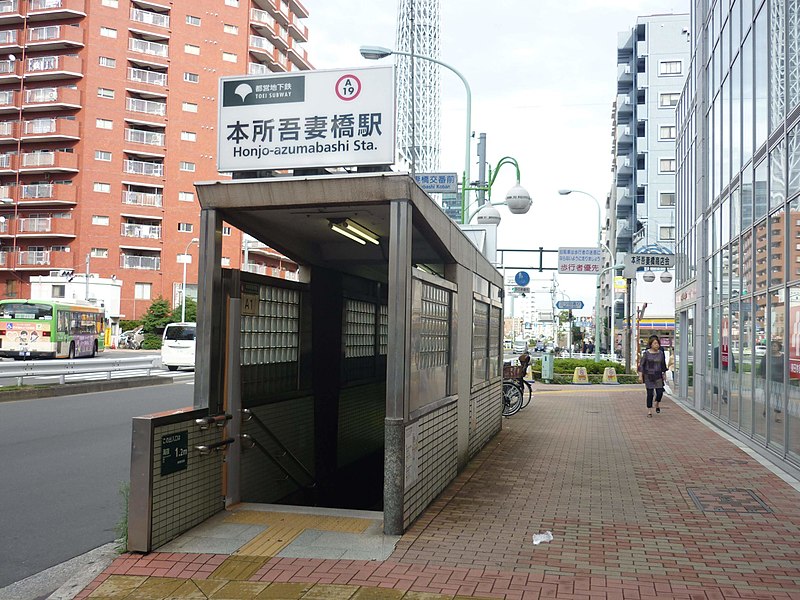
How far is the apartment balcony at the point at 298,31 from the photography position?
69625 millimetres

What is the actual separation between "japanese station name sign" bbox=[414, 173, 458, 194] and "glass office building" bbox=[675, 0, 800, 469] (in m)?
5.47

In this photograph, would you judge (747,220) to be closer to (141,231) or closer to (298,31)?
(141,231)

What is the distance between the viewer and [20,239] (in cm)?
6009

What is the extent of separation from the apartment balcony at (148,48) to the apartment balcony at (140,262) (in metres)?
16.0

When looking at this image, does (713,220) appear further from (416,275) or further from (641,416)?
(416,275)

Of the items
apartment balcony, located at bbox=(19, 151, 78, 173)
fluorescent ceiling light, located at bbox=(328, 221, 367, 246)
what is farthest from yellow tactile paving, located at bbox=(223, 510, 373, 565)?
apartment balcony, located at bbox=(19, 151, 78, 173)

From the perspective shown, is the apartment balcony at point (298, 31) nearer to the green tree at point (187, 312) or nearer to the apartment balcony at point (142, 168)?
the apartment balcony at point (142, 168)

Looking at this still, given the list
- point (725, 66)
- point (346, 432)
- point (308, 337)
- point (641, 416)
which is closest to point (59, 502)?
point (308, 337)

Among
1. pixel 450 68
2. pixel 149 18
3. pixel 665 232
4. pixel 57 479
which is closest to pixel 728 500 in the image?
pixel 57 479

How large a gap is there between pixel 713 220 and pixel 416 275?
11.8m

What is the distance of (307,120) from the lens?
682 cm

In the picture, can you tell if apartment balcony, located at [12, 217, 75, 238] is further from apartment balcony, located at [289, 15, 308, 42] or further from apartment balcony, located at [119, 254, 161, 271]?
apartment balcony, located at [289, 15, 308, 42]

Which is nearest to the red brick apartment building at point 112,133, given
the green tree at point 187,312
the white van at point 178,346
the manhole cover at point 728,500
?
the green tree at point 187,312

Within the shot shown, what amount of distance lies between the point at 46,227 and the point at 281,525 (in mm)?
59122
